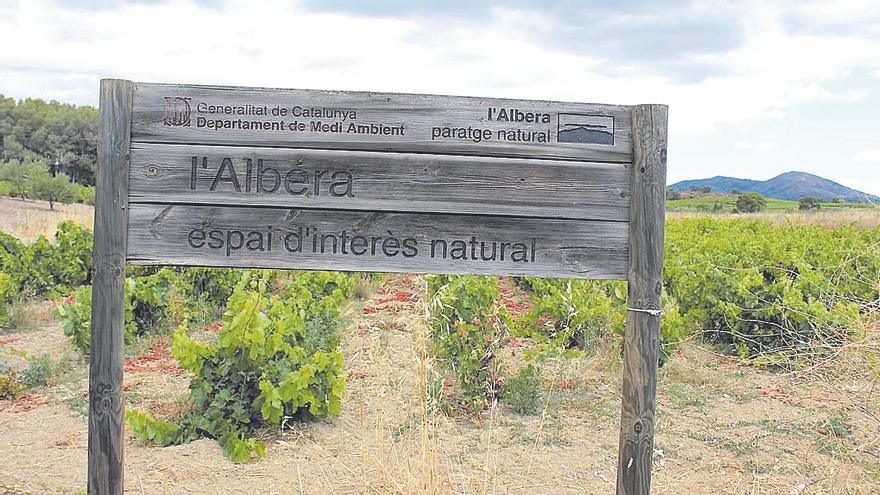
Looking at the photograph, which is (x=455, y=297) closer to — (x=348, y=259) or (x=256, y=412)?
(x=256, y=412)

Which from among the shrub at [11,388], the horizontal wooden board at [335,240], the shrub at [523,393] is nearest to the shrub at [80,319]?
the shrub at [11,388]

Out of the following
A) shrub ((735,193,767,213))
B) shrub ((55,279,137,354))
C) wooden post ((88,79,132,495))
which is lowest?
shrub ((55,279,137,354))

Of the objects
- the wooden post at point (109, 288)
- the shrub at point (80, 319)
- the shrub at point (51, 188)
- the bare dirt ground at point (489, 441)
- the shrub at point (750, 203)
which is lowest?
the bare dirt ground at point (489, 441)

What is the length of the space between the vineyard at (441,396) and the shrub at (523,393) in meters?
0.02

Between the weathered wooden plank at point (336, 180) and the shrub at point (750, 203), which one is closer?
the weathered wooden plank at point (336, 180)

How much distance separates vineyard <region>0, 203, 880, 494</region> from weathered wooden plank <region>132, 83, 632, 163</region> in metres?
0.91

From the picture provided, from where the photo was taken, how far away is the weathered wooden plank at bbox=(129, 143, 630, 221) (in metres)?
3.35

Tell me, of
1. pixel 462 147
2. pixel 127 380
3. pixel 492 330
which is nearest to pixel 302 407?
pixel 492 330

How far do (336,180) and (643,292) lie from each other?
142cm

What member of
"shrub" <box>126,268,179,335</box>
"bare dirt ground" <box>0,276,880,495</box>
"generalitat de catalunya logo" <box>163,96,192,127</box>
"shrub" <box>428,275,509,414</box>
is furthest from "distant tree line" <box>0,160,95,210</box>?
"generalitat de catalunya logo" <box>163,96,192,127</box>

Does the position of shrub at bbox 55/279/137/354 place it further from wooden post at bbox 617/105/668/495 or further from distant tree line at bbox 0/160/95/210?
distant tree line at bbox 0/160/95/210

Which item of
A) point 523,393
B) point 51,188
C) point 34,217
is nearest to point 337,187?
point 523,393

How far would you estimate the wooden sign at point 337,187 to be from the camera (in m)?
3.35

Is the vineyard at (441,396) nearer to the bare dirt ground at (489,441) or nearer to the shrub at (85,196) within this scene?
the bare dirt ground at (489,441)
